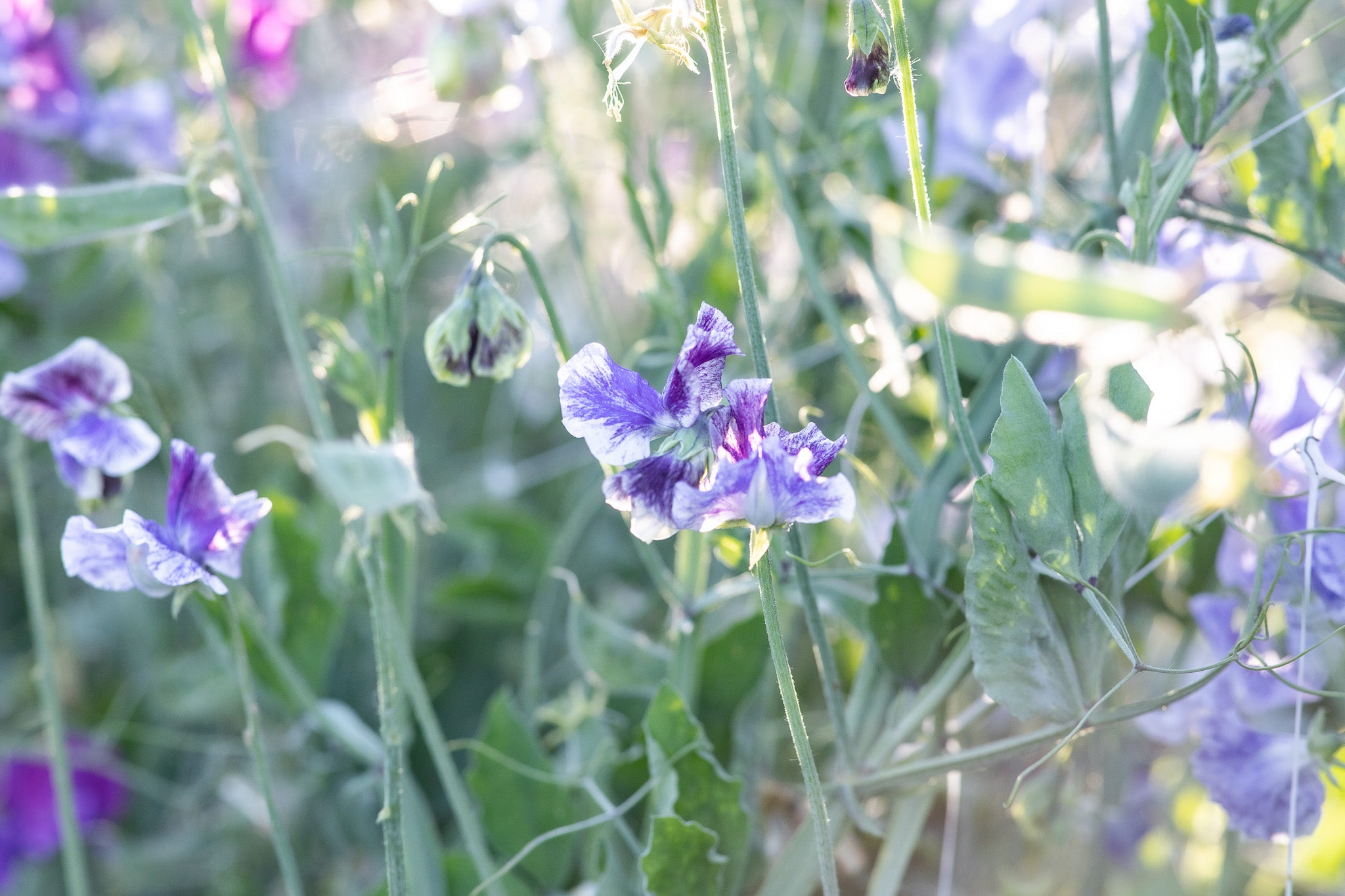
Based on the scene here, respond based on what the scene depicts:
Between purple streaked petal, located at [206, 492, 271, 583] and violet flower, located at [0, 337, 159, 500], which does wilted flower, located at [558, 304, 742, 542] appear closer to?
purple streaked petal, located at [206, 492, 271, 583]

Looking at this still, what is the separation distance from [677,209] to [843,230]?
293mm

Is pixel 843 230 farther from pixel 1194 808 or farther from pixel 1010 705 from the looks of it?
pixel 1194 808

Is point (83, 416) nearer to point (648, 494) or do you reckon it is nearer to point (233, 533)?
point (233, 533)

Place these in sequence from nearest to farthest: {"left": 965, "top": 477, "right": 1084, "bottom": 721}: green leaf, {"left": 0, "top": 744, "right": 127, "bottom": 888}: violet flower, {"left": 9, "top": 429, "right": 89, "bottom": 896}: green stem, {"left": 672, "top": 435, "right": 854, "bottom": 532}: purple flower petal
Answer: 1. {"left": 672, "top": 435, "right": 854, "bottom": 532}: purple flower petal
2. {"left": 965, "top": 477, "right": 1084, "bottom": 721}: green leaf
3. {"left": 9, "top": 429, "right": 89, "bottom": 896}: green stem
4. {"left": 0, "top": 744, "right": 127, "bottom": 888}: violet flower

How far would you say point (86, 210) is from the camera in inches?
22.1

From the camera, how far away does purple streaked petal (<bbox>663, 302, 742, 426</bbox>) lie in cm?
39

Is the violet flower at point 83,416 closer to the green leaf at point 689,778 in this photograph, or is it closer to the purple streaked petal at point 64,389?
the purple streaked petal at point 64,389

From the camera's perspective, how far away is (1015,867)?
30.4 inches

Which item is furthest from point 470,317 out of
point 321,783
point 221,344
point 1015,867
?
point 221,344

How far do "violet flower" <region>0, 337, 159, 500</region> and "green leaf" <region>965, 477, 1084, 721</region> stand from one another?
0.41m

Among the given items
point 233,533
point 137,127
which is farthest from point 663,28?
point 137,127

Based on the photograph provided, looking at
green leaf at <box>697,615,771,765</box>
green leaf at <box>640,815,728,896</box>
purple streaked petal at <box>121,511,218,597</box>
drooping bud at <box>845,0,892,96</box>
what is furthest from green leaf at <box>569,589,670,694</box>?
drooping bud at <box>845,0,892,96</box>

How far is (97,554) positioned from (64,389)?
0.14m

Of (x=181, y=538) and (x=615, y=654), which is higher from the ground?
(x=181, y=538)
